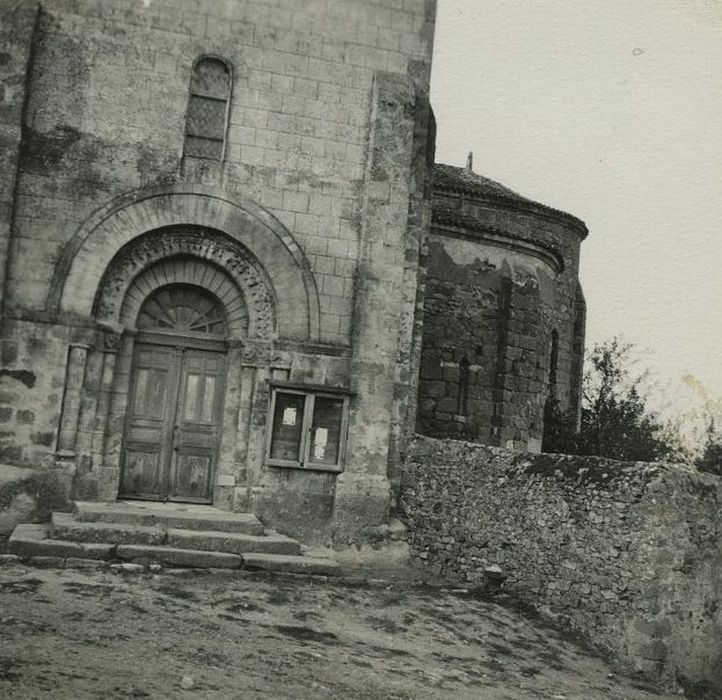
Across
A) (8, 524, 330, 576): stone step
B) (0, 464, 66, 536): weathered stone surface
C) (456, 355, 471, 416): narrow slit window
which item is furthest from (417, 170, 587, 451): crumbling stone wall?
(0, 464, 66, 536): weathered stone surface

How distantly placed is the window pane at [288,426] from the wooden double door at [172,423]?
828mm

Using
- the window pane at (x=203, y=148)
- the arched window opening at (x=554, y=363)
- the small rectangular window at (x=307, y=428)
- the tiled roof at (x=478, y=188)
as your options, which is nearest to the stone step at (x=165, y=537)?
the small rectangular window at (x=307, y=428)

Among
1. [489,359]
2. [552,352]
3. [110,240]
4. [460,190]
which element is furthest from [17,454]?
[552,352]

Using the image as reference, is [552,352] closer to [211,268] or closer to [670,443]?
[670,443]

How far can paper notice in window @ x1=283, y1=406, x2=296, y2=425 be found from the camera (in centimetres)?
1188

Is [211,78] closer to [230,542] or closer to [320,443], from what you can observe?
[320,443]

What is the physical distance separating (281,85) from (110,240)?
319cm

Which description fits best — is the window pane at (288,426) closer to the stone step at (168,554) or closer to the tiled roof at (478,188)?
the stone step at (168,554)

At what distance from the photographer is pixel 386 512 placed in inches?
471

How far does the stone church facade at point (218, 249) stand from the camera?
36.6 feet

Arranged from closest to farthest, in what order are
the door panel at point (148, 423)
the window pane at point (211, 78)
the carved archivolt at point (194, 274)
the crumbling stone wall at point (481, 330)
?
the carved archivolt at point (194, 274) → the door panel at point (148, 423) → the window pane at point (211, 78) → the crumbling stone wall at point (481, 330)

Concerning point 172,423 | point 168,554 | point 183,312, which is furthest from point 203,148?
point 168,554

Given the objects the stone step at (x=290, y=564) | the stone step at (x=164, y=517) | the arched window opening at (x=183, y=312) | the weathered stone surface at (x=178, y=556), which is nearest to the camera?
the weathered stone surface at (x=178, y=556)

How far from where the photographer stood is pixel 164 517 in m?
10.4
